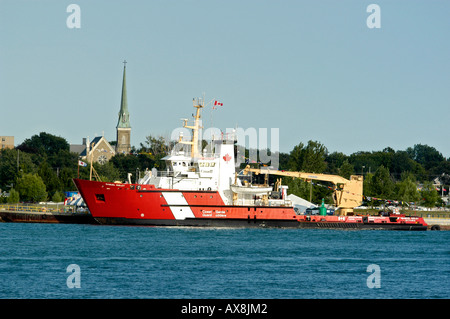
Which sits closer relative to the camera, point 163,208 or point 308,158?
point 163,208

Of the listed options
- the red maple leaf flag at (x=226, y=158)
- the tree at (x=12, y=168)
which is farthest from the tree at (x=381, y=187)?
the tree at (x=12, y=168)

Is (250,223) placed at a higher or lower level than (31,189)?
lower

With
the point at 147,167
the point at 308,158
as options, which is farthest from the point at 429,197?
the point at 147,167

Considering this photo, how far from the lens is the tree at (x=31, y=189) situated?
235 feet

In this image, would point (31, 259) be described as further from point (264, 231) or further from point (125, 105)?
point (125, 105)

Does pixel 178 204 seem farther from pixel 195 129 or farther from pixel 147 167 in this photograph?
pixel 147 167

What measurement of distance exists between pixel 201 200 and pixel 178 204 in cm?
160

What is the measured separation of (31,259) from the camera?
2977 centimetres

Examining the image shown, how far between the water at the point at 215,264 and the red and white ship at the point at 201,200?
5.08 ft

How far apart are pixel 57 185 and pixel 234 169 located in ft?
105

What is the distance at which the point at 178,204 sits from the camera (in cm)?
4759

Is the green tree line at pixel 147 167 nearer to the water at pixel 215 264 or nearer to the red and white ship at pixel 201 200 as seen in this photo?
the red and white ship at pixel 201 200
